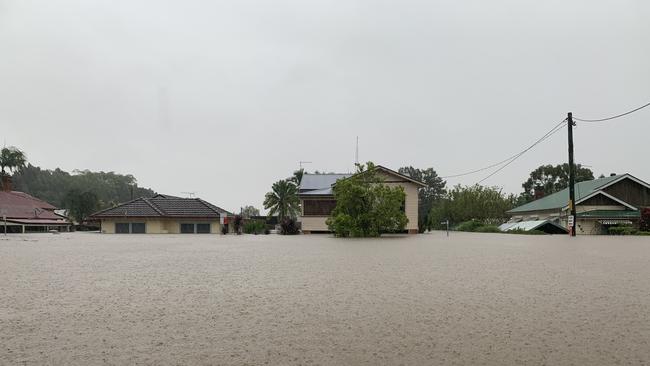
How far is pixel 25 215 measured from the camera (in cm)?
6744

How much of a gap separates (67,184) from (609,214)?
360ft

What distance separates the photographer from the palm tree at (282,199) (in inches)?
2633

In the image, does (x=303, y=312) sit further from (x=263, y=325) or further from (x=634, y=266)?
(x=634, y=266)

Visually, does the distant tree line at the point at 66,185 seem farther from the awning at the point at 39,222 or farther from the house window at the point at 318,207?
the house window at the point at 318,207

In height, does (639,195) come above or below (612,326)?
above

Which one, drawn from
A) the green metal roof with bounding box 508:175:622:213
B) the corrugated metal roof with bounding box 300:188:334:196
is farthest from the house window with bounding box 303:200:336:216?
the green metal roof with bounding box 508:175:622:213

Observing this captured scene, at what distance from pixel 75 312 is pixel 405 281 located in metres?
5.70

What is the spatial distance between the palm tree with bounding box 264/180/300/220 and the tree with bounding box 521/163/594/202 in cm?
3797

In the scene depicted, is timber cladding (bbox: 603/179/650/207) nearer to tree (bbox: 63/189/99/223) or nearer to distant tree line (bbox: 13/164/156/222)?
tree (bbox: 63/189/99/223)

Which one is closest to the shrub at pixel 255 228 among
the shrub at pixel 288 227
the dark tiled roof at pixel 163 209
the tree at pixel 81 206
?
the dark tiled roof at pixel 163 209

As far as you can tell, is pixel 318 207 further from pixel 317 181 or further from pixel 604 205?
pixel 604 205

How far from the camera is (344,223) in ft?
114

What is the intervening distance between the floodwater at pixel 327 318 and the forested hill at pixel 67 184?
332 feet

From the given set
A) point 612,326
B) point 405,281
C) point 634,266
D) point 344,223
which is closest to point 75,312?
point 405,281
